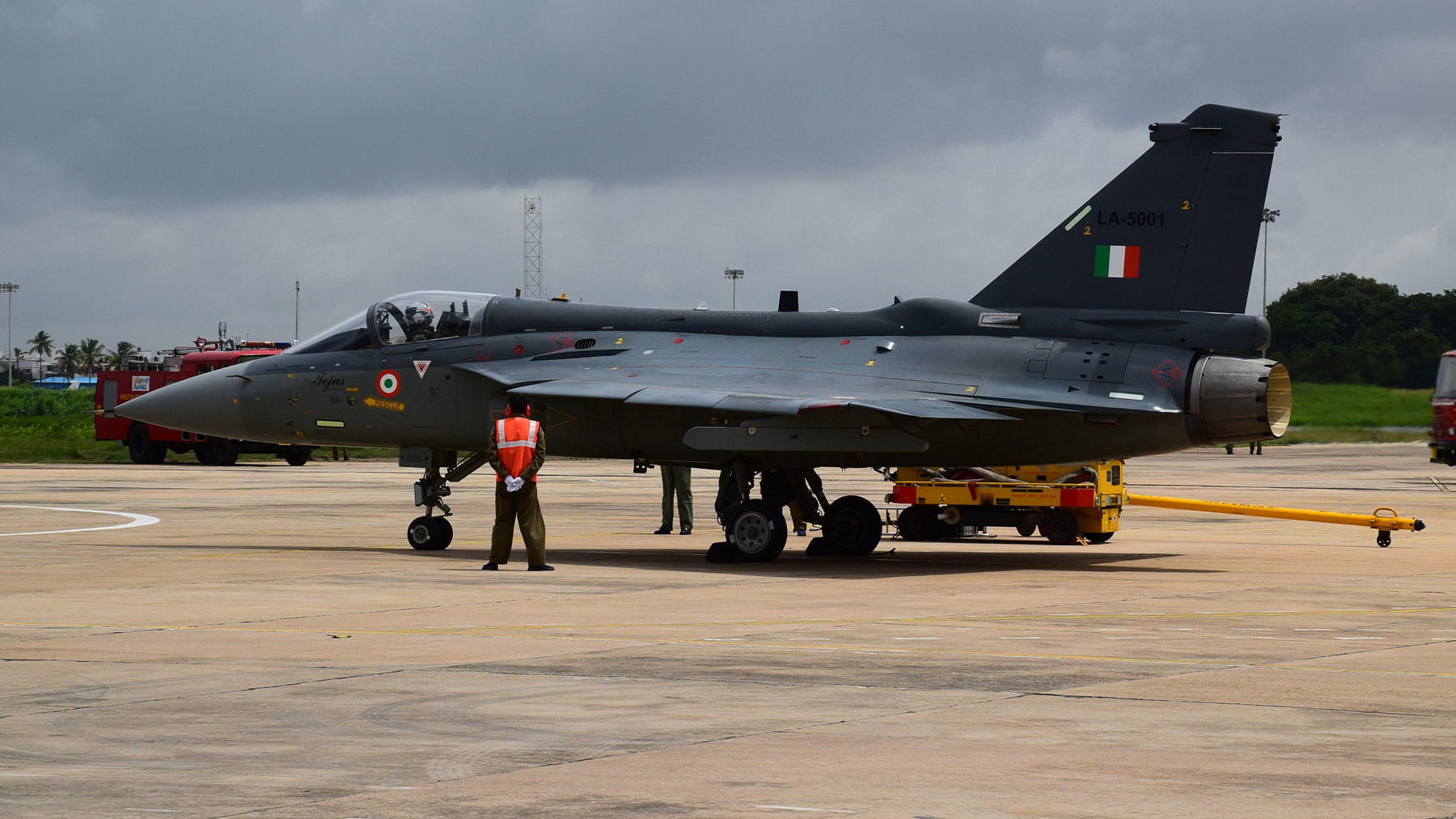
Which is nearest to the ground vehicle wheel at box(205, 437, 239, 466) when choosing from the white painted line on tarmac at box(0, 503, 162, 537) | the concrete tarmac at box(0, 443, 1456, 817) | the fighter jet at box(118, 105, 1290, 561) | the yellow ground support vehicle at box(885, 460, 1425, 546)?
the white painted line on tarmac at box(0, 503, 162, 537)

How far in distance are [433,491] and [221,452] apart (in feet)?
96.8

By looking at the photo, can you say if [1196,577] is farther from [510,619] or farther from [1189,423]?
[510,619]

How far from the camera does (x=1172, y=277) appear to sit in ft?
58.4

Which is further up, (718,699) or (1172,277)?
(1172,277)

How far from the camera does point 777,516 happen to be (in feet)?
60.4

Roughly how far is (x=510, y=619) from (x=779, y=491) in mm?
7061

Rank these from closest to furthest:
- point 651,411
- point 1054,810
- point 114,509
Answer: point 1054,810
point 651,411
point 114,509

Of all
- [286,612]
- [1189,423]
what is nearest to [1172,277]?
[1189,423]

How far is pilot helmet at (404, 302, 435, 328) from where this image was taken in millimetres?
20281

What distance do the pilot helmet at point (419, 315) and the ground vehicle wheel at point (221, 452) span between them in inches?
1115

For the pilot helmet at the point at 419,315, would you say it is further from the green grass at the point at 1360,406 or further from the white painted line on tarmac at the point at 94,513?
the green grass at the point at 1360,406

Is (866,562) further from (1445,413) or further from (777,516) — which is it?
(1445,413)

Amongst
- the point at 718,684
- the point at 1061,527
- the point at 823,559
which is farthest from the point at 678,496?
the point at 718,684

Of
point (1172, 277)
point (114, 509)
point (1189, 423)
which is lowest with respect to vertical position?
point (114, 509)
